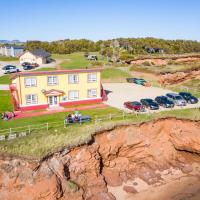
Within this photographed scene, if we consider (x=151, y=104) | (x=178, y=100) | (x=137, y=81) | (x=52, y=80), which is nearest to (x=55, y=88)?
(x=52, y=80)

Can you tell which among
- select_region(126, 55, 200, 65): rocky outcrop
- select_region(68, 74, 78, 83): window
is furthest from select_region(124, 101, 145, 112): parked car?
select_region(126, 55, 200, 65): rocky outcrop

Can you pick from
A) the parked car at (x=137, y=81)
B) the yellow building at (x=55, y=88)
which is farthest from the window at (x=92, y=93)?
the parked car at (x=137, y=81)

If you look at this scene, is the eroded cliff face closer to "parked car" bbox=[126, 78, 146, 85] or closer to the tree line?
"parked car" bbox=[126, 78, 146, 85]

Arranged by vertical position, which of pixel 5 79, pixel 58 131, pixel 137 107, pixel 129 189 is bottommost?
pixel 129 189

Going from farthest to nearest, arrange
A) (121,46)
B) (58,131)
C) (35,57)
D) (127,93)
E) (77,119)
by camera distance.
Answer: (121,46) < (35,57) < (127,93) < (77,119) < (58,131)

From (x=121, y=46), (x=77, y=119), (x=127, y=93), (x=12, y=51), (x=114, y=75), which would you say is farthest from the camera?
(x=121, y=46)

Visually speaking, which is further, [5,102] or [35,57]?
[35,57]

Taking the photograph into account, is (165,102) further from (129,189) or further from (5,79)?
(5,79)

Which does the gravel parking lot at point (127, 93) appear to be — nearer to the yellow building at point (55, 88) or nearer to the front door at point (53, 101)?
the yellow building at point (55, 88)
